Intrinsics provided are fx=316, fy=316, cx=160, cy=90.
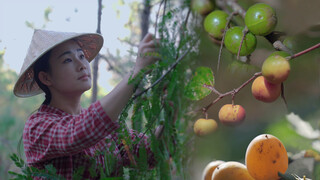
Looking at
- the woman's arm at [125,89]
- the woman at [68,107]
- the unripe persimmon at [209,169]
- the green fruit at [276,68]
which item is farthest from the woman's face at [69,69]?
the green fruit at [276,68]

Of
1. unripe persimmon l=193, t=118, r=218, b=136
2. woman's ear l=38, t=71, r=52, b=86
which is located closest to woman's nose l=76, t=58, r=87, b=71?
woman's ear l=38, t=71, r=52, b=86

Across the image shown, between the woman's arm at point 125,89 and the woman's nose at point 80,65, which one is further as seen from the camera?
the woman's nose at point 80,65

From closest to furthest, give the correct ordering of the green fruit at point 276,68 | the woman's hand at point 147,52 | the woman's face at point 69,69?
the green fruit at point 276,68 → the woman's hand at point 147,52 → the woman's face at point 69,69

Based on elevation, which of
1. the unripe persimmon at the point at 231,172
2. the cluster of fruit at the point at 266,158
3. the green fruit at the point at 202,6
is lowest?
the unripe persimmon at the point at 231,172

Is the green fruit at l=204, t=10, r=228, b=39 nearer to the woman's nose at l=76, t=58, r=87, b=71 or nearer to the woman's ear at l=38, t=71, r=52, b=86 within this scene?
the woman's nose at l=76, t=58, r=87, b=71

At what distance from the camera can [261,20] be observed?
1.22ft

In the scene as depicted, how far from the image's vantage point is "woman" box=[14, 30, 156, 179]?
21.0 inches

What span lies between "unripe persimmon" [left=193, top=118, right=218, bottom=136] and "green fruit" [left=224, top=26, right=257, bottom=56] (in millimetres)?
105

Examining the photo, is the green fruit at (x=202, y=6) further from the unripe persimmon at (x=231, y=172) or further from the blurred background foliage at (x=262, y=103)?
the unripe persimmon at (x=231, y=172)

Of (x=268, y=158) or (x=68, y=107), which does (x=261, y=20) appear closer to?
(x=268, y=158)

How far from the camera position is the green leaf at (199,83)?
418 mm

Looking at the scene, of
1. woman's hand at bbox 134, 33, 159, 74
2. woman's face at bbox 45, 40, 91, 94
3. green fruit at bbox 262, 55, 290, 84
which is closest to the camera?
green fruit at bbox 262, 55, 290, 84

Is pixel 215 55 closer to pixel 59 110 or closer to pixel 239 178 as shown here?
pixel 239 178

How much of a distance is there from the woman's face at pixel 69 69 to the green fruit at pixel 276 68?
1.39ft
